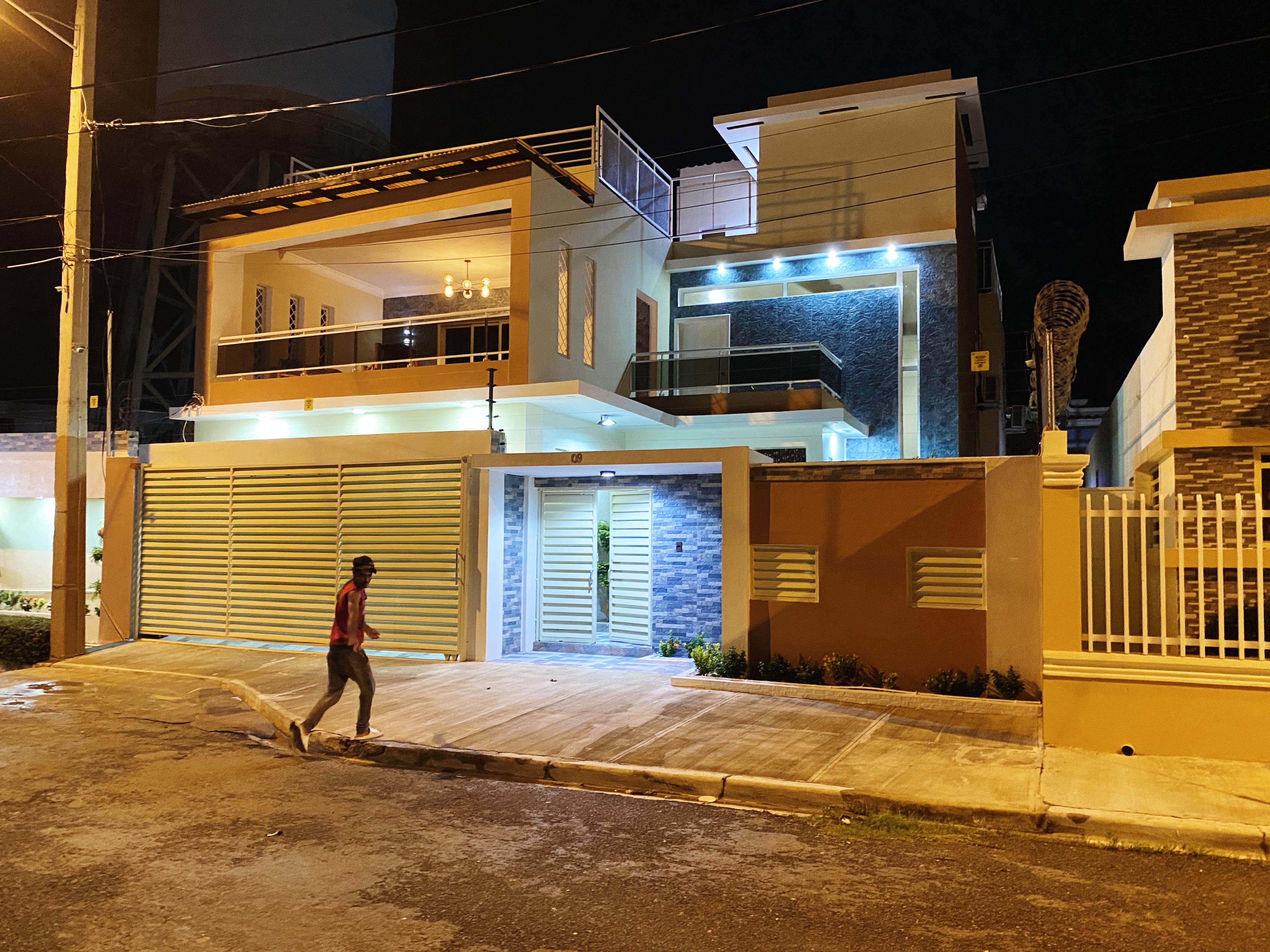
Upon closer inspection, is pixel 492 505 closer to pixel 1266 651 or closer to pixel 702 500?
pixel 702 500

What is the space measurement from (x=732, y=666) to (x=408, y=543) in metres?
5.65

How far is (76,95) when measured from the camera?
14.9 metres

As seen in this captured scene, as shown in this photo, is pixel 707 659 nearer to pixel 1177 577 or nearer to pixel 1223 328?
pixel 1177 577

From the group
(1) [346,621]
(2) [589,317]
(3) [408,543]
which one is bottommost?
(1) [346,621]

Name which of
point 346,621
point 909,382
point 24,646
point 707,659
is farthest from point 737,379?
point 24,646

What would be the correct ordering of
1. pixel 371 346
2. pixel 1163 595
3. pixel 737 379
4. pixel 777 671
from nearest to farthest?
pixel 1163 595, pixel 777 671, pixel 371 346, pixel 737 379

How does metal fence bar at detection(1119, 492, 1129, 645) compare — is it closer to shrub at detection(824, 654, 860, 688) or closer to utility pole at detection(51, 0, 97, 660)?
shrub at detection(824, 654, 860, 688)

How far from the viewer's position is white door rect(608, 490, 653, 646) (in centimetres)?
1470

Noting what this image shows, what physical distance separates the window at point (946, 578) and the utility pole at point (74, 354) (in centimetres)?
1255

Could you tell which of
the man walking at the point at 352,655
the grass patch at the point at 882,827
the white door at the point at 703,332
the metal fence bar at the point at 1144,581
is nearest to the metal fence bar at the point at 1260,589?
the metal fence bar at the point at 1144,581

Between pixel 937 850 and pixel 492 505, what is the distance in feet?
31.0

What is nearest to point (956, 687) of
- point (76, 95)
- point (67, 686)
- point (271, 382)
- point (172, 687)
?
point (172, 687)

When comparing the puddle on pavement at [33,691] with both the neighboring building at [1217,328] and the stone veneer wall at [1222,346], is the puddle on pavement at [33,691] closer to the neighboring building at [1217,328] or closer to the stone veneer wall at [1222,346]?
the neighboring building at [1217,328]

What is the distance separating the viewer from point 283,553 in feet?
52.1
